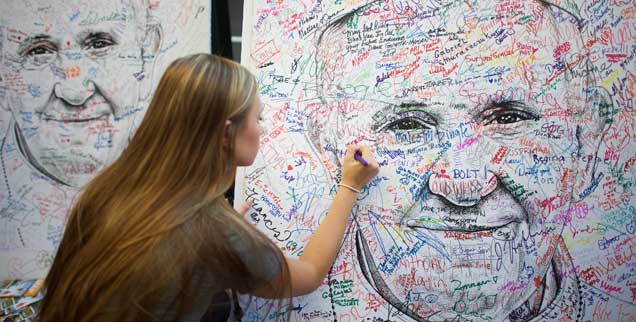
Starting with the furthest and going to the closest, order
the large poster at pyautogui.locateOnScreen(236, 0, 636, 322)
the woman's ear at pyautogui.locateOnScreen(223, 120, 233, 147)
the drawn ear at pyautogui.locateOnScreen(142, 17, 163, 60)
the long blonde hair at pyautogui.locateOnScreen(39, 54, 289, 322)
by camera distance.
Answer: the drawn ear at pyautogui.locateOnScreen(142, 17, 163, 60)
the large poster at pyautogui.locateOnScreen(236, 0, 636, 322)
the woman's ear at pyautogui.locateOnScreen(223, 120, 233, 147)
the long blonde hair at pyautogui.locateOnScreen(39, 54, 289, 322)

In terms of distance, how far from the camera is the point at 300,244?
3.76 ft

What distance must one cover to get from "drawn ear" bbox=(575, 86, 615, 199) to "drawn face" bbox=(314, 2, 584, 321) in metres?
0.03

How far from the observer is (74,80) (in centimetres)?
142

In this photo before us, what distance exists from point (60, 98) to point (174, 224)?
107 cm

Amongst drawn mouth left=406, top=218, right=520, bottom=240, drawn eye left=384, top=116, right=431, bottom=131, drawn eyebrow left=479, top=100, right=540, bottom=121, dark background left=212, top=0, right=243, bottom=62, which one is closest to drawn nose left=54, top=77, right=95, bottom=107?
dark background left=212, top=0, right=243, bottom=62

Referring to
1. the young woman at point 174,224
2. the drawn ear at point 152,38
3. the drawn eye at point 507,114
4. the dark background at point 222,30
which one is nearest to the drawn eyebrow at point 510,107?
the drawn eye at point 507,114

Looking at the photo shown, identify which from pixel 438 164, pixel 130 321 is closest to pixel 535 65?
pixel 438 164

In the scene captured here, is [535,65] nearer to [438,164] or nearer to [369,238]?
[438,164]

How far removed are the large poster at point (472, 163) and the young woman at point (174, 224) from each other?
1.01ft

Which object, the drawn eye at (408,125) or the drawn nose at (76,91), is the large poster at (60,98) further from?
the drawn eye at (408,125)

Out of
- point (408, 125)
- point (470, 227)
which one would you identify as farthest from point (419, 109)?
point (470, 227)

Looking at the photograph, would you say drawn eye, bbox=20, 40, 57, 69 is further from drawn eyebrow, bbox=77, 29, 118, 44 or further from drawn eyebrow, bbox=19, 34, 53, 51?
drawn eyebrow, bbox=77, 29, 118, 44

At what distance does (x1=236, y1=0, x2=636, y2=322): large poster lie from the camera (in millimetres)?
1069

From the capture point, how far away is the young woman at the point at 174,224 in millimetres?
721
